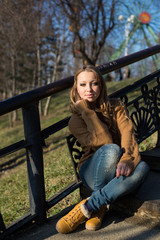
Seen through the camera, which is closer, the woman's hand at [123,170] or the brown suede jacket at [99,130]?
the woman's hand at [123,170]

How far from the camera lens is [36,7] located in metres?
7.68

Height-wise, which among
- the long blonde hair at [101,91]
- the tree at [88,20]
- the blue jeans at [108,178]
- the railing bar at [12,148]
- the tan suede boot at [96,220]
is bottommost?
the tan suede boot at [96,220]

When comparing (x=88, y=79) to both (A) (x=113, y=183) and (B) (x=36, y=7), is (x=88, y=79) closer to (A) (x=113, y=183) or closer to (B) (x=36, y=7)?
(A) (x=113, y=183)

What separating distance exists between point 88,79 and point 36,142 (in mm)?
726

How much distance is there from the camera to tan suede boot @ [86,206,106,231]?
1.96 meters

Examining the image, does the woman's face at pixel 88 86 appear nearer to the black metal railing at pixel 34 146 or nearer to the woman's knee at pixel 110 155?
the black metal railing at pixel 34 146

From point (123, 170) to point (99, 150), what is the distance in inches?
10.5

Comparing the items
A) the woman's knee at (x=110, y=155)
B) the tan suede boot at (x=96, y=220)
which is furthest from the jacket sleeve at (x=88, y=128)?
the tan suede boot at (x=96, y=220)

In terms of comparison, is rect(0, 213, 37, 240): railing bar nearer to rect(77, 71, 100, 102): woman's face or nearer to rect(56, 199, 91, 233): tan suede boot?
rect(56, 199, 91, 233): tan suede boot

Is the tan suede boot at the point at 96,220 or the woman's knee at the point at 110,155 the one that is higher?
the woman's knee at the point at 110,155

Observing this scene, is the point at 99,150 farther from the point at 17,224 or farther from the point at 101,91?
the point at 17,224

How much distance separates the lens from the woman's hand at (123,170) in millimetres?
1937

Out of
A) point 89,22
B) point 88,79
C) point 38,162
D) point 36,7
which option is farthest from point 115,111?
point 89,22

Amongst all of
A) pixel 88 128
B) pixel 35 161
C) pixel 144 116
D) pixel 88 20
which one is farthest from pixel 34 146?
pixel 88 20
